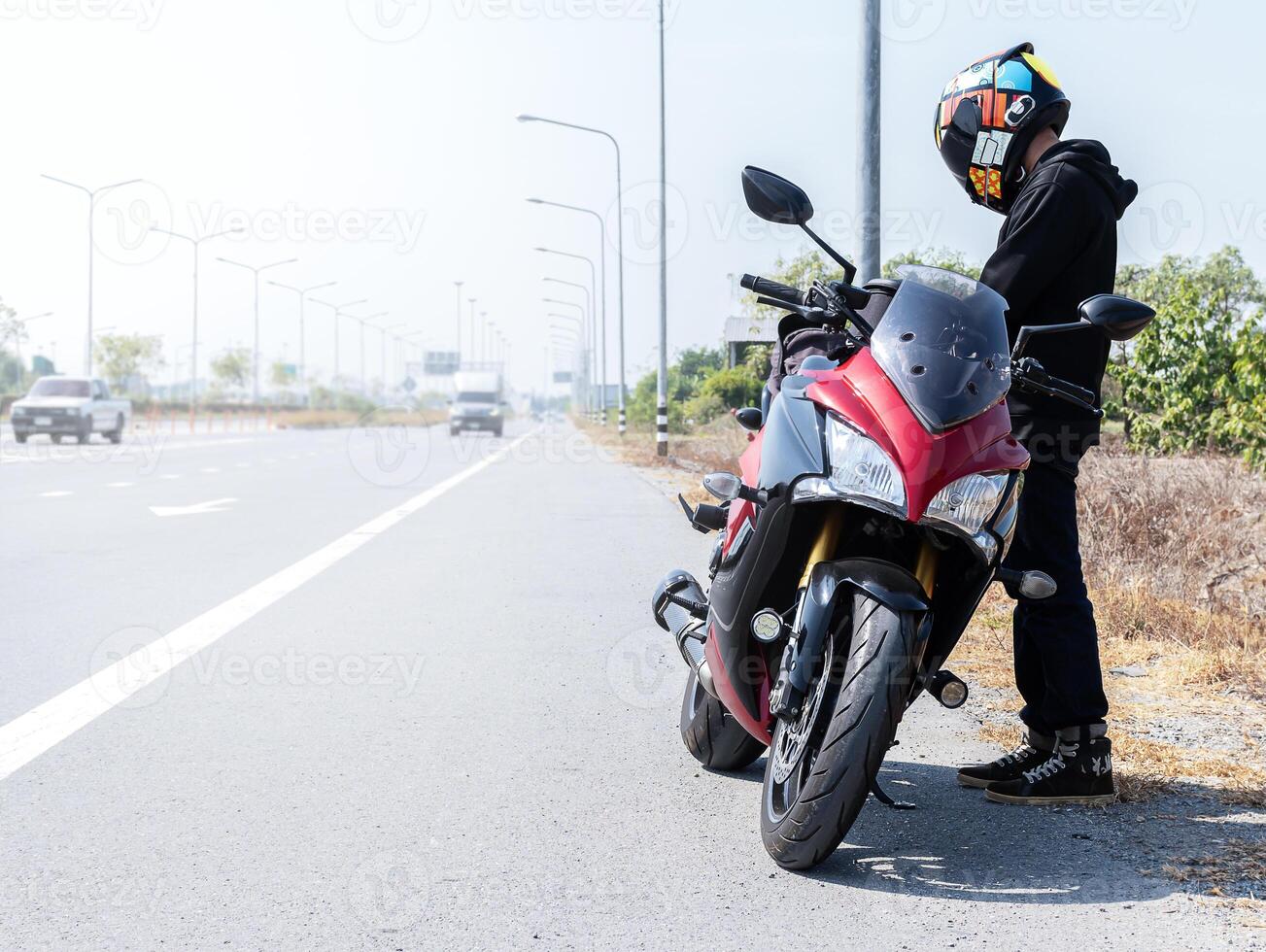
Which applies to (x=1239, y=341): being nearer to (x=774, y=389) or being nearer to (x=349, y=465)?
(x=774, y=389)

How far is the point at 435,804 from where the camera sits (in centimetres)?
388

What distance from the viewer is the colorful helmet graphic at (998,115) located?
13.1 ft

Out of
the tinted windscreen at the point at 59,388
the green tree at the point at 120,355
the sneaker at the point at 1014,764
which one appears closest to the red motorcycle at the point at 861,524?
the sneaker at the point at 1014,764

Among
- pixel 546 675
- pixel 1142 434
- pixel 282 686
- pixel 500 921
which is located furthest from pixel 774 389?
pixel 1142 434

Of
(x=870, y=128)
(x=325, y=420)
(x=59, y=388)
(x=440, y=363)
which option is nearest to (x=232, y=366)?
(x=440, y=363)

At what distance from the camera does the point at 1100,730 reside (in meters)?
3.92

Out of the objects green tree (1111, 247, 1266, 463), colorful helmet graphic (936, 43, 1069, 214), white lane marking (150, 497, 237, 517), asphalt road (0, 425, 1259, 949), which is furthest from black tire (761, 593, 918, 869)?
green tree (1111, 247, 1266, 463)

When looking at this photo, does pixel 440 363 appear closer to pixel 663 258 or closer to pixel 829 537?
pixel 663 258

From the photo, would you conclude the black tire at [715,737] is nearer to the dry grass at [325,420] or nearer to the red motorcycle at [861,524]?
the red motorcycle at [861,524]

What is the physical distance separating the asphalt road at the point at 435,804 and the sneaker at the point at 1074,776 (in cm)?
6

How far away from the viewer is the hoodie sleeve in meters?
3.86

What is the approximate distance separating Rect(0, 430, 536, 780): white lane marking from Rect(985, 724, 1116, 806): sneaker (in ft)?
10.0

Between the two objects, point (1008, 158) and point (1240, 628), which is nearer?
point (1008, 158)

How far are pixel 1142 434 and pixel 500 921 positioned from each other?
18.5m
